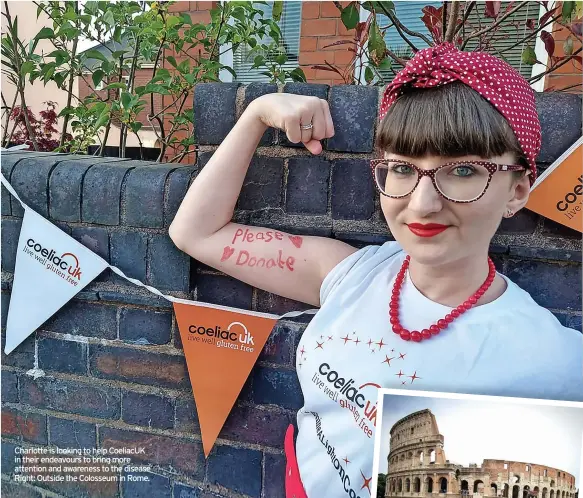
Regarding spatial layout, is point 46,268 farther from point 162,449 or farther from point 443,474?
point 443,474

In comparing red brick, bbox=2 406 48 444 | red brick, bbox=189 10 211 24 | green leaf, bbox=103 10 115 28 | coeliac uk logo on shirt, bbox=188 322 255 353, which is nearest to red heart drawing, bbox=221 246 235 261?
coeliac uk logo on shirt, bbox=188 322 255 353

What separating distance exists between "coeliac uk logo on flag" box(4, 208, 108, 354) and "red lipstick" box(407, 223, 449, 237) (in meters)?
1.03

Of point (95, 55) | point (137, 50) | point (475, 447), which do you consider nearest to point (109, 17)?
point (95, 55)

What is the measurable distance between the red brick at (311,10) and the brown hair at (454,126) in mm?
2869

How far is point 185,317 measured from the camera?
5.17ft

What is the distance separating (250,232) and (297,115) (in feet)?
1.17

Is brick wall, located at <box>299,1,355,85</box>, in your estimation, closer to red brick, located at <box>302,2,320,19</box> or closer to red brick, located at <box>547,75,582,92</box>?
Answer: red brick, located at <box>302,2,320,19</box>

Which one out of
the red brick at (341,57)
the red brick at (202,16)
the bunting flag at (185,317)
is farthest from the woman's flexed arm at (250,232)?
the red brick at (202,16)

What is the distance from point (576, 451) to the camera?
0.99 meters

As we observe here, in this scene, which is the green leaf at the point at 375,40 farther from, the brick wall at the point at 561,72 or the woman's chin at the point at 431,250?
the brick wall at the point at 561,72

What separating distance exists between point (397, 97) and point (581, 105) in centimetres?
50

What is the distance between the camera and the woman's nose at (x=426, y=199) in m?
1.04

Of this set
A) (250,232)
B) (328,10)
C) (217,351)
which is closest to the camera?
(250,232)

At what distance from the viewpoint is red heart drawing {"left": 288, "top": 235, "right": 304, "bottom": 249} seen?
1417 mm
